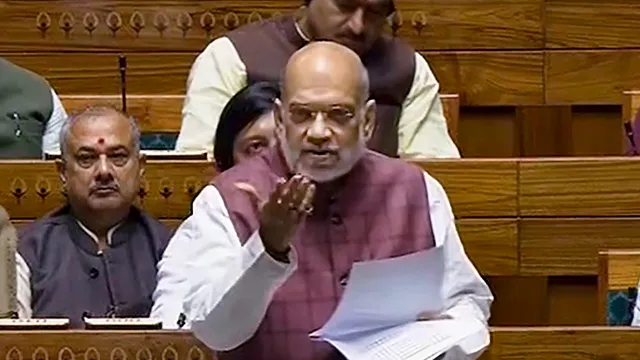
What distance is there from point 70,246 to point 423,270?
70 cm

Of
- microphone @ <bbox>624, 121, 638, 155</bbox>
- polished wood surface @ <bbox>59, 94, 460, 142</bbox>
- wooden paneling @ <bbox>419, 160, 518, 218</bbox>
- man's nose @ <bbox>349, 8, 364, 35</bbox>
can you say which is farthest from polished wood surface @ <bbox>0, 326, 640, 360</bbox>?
polished wood surface @ <bbox>59, 94, 460, 142</bbox>

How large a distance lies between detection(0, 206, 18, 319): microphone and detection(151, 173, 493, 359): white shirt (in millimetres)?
292

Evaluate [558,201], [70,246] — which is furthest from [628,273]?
[70,246]

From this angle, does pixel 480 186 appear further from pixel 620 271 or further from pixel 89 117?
pixel 89 117

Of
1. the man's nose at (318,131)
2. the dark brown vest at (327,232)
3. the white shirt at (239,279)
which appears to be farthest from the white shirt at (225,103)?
the man's nose at (318,131)

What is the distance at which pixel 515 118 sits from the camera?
9.51 ft

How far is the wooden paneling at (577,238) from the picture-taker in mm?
2311

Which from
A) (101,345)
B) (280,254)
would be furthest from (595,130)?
(280,254)

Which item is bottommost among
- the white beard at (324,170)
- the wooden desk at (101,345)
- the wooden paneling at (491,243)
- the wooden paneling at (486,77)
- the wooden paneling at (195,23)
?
the wooden desk at (101,345)

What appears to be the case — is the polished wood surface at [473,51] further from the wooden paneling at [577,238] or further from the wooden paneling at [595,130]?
the wooden paneling at [577,238]

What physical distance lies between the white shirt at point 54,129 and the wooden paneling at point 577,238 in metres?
0.70

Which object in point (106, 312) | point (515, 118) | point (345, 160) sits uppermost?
point (515, 118)

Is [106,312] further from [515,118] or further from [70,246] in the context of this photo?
[515,118]

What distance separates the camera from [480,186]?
7.54ft
